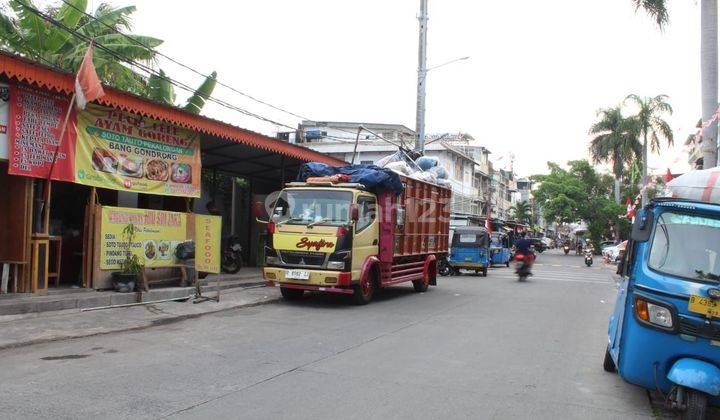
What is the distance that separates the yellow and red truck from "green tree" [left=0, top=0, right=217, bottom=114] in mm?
4383

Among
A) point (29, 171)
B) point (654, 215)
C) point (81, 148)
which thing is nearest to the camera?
point (654, 215)

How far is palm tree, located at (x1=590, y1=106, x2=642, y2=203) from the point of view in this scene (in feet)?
139

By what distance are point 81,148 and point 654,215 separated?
9.54 meters

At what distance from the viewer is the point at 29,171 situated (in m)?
9.51

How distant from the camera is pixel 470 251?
83.1 feet

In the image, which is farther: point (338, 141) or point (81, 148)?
point (338, 141)

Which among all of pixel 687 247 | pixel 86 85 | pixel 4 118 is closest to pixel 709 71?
pixel 687 247

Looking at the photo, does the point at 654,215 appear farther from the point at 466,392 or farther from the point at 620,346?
the point at 466,392

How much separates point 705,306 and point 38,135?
32.7 ft

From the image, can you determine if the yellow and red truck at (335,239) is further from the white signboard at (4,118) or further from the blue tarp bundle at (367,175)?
the white signboard at (4,118)

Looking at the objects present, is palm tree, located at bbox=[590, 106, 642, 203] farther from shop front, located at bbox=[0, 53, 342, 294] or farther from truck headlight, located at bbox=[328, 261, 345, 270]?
truck headlight, located at bbox=[328, 261, 345, 270]

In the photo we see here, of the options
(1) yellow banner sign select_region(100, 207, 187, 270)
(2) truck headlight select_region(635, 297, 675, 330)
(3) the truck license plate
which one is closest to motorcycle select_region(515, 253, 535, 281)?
(3) the truck license plate

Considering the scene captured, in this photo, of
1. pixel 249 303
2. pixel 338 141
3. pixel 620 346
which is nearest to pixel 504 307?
pixel 249 303

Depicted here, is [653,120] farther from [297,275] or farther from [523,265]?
[297,275]
